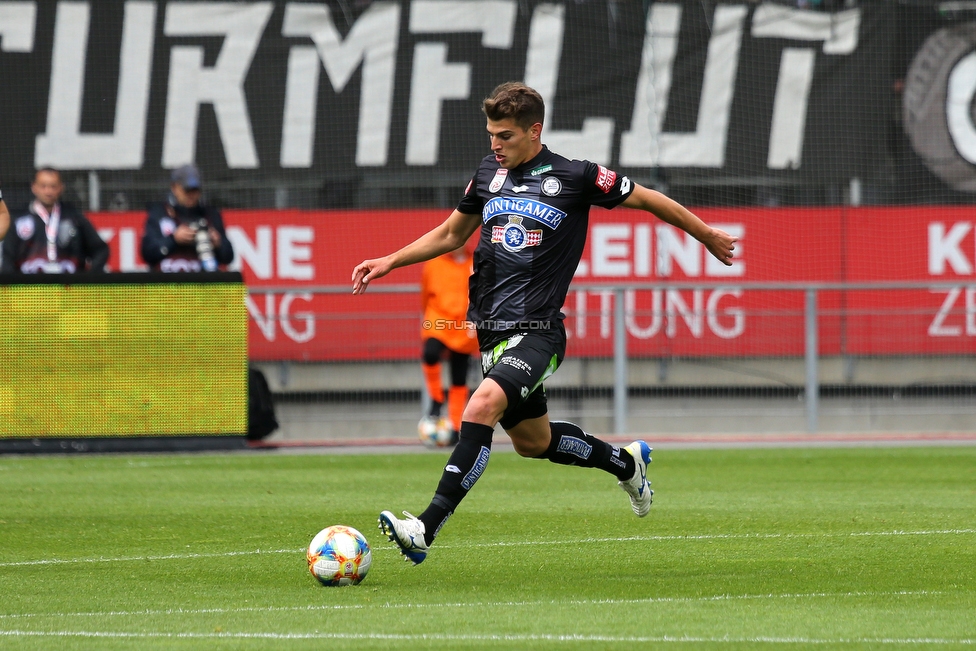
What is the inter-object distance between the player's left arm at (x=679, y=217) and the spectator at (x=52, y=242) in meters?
8.29

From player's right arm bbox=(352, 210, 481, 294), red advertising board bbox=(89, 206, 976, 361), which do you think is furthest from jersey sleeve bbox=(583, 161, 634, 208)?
red advertising board bbox=(89, 206, 976, 361)

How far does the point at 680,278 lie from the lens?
1744cm

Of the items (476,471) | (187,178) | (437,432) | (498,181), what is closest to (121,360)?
(187,178)

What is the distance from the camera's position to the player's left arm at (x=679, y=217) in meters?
6.75

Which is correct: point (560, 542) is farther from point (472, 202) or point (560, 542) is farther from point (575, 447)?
point (472, 202)

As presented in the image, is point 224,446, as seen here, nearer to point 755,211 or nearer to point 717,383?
point 717,383

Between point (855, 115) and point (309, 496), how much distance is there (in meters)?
9.81

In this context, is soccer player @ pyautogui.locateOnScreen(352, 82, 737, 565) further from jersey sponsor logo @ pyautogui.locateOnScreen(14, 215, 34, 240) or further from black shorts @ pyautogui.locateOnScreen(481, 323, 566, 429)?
jersey sponsor logo @ pyautogui.locateOnScreen(14, 215, 34, 240)

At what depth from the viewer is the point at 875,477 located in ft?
36.6

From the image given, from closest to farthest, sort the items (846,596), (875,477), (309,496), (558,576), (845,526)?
1. (846,596)
2. (558,576)
3. (845,526)
4. (309,496)
5. (875,477)

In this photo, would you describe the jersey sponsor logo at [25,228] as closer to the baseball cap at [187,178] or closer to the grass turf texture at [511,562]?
the baseball cap at [187,178]

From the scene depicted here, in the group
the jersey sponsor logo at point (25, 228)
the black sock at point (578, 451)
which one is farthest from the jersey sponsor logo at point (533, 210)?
the jersey sponsor logo at point (25, 228)

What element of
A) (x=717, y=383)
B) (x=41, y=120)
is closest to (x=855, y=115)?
(x=717, y=383)

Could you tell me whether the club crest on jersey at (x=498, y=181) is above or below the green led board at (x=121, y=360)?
above
